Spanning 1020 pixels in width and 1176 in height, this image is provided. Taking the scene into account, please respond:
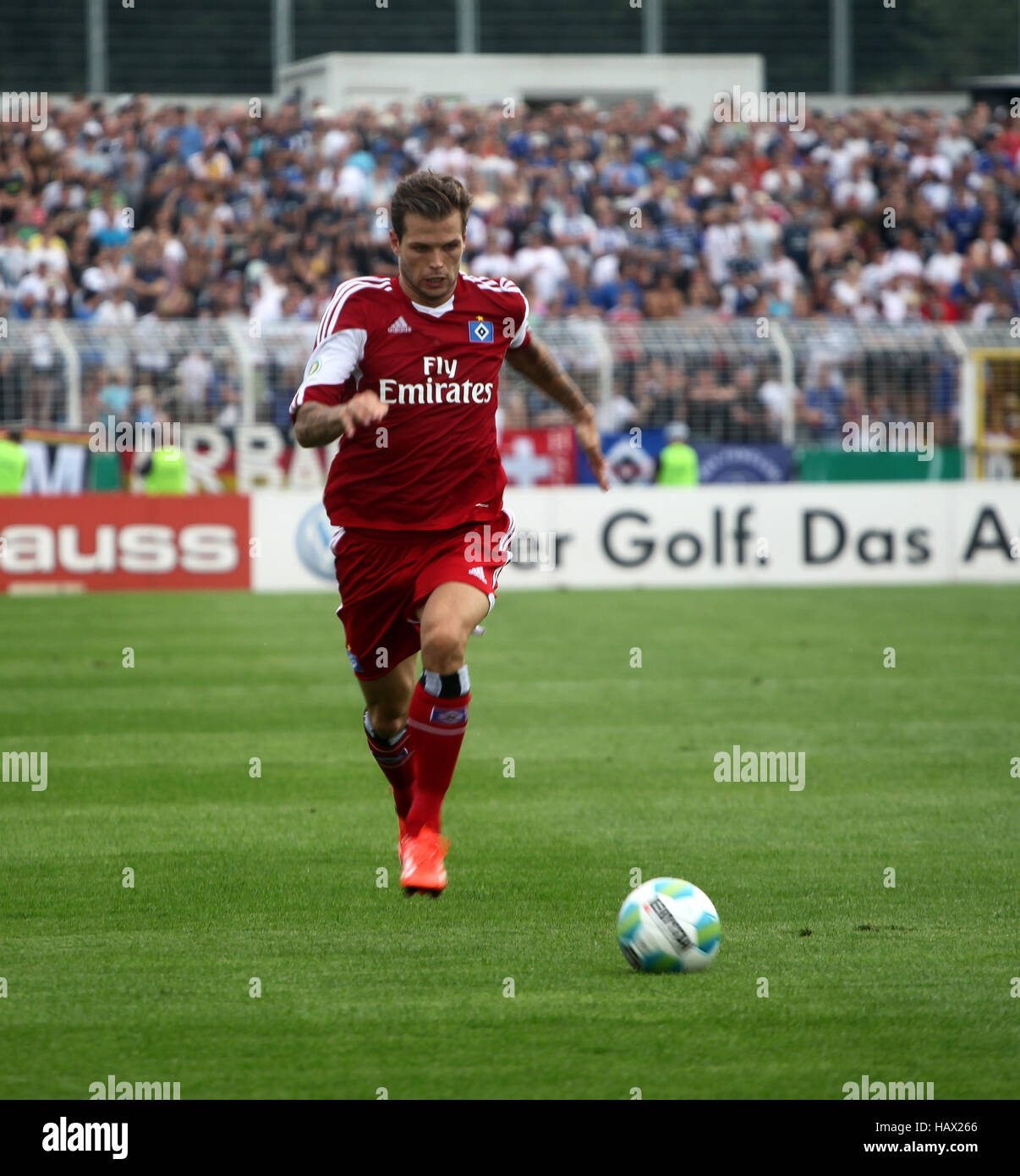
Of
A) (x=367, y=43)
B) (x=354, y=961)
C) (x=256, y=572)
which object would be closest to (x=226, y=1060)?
(x=354, y=961)

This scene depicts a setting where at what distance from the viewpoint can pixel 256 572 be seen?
808 inches

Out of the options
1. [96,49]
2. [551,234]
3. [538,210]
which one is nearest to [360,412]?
[551,234]

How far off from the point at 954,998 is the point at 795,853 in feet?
7.50

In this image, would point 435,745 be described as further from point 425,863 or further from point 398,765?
point 398,765

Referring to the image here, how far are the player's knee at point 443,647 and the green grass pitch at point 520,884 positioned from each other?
0.79 m

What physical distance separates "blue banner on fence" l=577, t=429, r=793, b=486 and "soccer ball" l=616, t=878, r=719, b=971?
691 inches

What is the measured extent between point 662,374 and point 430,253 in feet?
54.2

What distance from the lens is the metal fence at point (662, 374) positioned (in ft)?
69.9

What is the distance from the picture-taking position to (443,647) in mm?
6285

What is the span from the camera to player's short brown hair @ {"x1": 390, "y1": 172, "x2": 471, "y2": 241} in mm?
6266
